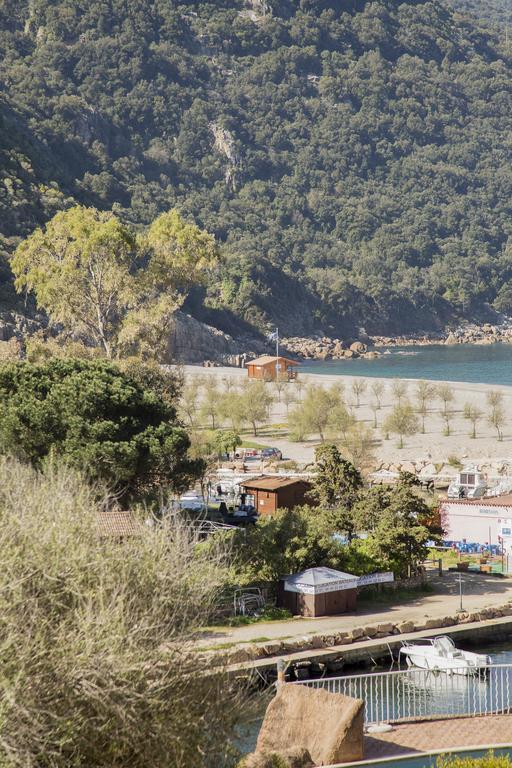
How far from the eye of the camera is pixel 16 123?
17050 centimetres

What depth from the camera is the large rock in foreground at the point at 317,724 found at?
755 inches

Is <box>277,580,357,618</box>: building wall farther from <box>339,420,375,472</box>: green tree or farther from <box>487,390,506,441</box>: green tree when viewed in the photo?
<box>487,390,506,441</box>: green tree

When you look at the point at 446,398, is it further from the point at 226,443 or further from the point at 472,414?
the point at 226,443

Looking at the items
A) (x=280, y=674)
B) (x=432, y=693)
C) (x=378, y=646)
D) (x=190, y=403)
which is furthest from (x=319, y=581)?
(x=190, y=403)

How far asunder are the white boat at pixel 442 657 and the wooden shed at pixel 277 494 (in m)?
13.4

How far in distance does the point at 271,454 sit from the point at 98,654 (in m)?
43.0

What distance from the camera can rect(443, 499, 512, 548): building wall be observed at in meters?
37.5

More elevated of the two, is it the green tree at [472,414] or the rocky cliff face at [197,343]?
the rocky cliff face at [197,343]

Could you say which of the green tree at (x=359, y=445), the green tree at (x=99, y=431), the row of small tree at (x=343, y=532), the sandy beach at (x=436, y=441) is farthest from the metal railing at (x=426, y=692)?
the sandy beach at (x=436, y=441)

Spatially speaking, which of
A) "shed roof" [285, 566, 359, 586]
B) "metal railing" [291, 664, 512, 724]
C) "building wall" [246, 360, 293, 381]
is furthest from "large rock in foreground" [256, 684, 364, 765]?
"building wall" [246, 360, 293, 381]

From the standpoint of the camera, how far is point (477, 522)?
37969 millimetres

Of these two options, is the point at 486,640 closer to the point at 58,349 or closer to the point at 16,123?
the point at 58,349

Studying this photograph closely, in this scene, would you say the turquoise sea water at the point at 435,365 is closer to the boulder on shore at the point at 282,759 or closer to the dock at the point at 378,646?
the dock at the point at 378,646

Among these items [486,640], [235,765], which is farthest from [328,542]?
[235,765]
